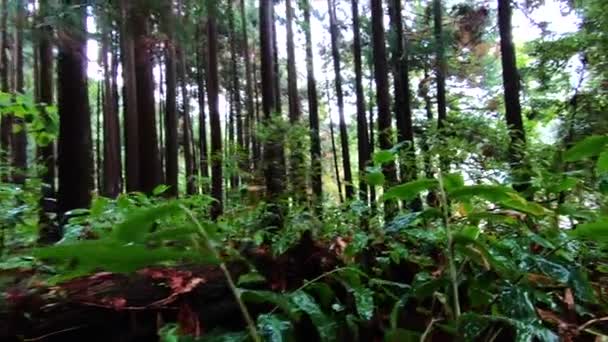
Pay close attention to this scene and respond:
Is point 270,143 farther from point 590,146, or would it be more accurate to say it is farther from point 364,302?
point 590,146

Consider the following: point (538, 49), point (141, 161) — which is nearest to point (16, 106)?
point (141, 161)

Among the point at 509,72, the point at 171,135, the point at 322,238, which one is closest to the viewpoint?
the point at 322,238

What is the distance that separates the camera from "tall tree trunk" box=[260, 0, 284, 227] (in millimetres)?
3838

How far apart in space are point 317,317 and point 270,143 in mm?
5404

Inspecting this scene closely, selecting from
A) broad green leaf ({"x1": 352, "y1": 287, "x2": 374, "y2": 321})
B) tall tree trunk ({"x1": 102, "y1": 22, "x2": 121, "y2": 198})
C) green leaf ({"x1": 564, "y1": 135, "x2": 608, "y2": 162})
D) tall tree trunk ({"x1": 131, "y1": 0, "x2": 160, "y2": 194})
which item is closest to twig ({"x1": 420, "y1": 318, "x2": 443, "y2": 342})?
broad green leaf ({"x1": 352, "y1": 287, "x2": 374, "y2": 321})

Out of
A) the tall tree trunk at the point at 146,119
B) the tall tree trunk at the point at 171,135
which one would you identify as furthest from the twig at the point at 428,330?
the tall tree trunk at the point at 171,135

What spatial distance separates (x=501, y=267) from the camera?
143 centimetres

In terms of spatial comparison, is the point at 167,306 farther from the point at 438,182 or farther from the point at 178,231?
the point at 438,182

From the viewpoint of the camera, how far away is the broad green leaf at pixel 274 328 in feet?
4.42

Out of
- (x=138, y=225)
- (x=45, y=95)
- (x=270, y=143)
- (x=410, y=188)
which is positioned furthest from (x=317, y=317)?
(x=45, y=95)

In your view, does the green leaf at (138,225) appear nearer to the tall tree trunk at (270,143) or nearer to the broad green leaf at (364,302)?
the broad green leaf at (364,302)

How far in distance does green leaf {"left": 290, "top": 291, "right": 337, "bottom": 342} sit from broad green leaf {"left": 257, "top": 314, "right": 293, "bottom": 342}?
0.10 metres

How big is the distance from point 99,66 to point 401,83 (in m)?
10.7

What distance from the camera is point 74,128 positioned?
631 centimetres
